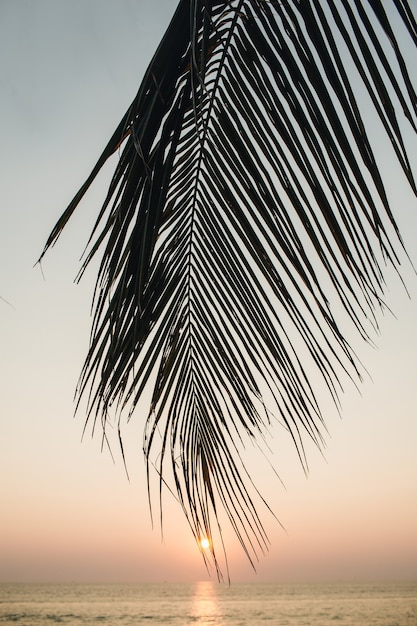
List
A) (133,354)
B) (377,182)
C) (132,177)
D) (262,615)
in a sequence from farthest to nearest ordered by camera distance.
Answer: (262,615) → (133,354) → (132,177) → (377,182)

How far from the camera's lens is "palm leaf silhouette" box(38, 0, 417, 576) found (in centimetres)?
69

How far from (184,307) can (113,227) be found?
0.38 metres

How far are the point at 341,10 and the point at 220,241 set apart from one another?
1.60 ft

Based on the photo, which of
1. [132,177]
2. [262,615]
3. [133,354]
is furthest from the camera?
[262,615]

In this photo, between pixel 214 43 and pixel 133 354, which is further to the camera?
pixel 133 354

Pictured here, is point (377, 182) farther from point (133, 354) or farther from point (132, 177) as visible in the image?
point (133, 354)

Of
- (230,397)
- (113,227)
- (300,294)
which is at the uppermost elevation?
(113,227)

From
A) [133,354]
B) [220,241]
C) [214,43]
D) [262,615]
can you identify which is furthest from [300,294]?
[262,615]

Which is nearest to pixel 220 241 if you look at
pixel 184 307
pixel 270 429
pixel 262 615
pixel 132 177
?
pixel 184 307

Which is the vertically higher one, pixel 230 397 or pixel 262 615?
pixel 230 397

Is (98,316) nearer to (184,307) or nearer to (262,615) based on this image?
(184,307)

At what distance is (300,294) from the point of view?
0.90 metres

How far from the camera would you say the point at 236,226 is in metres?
1.01

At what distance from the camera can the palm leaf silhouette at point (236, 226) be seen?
689 millimetres
